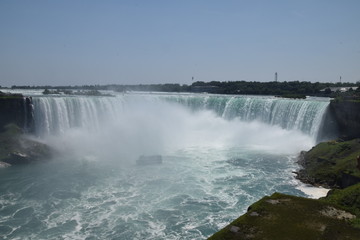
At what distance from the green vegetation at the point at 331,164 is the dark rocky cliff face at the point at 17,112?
64.6 feet

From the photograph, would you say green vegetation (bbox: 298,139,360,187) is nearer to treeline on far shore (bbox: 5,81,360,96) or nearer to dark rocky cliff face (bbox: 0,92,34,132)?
dark rocky cliff face (bbox: 0,92,34,132)

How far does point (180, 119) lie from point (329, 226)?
87.3 feet

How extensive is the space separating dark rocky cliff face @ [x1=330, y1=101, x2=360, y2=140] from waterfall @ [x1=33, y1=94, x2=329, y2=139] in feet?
4.28

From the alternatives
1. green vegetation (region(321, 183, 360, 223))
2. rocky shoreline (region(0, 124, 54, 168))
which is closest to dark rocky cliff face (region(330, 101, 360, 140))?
green vegetation (region(321, 183, 360, 223))

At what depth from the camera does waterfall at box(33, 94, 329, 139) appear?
2436cm

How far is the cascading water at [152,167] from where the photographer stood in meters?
11.6

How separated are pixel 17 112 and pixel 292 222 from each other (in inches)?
898

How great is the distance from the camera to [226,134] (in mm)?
29375

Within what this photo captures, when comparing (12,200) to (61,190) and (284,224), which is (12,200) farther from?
(284,224)

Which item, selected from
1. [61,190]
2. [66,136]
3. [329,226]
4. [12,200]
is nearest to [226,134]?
[66,136]

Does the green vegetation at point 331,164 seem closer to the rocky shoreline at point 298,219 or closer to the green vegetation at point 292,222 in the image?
the rocky shoreline at point 298,219

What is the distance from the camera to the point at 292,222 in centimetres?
655

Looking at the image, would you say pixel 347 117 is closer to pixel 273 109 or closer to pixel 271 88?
pixel 273 109

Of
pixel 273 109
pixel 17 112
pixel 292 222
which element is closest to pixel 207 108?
pixel 273 109
